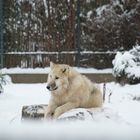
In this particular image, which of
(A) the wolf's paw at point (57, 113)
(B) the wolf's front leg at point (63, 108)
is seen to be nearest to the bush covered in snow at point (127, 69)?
(B) the wolf's front leg at point (63, 108)

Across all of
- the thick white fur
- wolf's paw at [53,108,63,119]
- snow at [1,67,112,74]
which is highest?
the thick white fur

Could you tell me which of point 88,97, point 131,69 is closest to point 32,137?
point 88,97

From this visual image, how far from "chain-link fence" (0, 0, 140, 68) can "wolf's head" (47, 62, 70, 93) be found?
726 cm

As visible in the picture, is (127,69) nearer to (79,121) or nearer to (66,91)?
(66,91)

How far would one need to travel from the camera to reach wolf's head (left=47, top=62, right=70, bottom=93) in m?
4.98

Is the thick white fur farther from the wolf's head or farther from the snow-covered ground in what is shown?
the snow-covered ground

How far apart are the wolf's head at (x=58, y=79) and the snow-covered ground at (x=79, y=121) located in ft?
1.18

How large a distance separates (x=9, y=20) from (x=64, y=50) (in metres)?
1.77

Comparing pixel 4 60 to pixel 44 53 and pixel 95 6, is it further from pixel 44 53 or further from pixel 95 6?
pixel 95 6

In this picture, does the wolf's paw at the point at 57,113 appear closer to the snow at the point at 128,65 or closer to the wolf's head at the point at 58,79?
the wolf's head at the point at 58,79

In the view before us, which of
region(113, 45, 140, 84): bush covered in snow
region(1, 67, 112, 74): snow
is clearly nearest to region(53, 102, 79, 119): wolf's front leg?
region(113, 45, 140, 84): bush covered in snow

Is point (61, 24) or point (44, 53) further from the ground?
point (61, 24)

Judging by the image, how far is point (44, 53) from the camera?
12.4 meters

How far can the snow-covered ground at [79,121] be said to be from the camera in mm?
707
